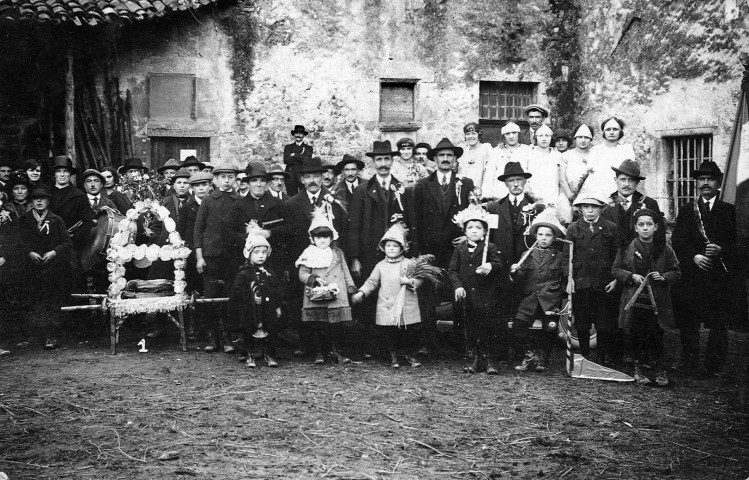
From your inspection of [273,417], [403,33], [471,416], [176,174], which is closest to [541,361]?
[471,416]

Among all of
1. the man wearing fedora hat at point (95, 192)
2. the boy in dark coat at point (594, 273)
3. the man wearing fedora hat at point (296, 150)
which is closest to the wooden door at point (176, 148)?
the man wearing fedora hat at point (296, 150)

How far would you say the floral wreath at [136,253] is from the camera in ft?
25.9

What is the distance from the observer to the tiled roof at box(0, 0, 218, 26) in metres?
10.3

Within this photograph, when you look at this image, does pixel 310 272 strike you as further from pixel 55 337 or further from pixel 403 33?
pixel 403 33

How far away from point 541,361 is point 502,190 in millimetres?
2501

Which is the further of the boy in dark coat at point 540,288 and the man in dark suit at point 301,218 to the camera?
the man in dark suit at point 301,218

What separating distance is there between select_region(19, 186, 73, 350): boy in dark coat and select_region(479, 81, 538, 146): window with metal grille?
819cm

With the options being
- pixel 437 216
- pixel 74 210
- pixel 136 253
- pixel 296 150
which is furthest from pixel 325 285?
pixel 296 150

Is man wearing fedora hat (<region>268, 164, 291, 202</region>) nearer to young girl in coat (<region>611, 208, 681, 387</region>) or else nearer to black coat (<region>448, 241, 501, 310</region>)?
black coat (<region>448, 241, 501, 310</region>)

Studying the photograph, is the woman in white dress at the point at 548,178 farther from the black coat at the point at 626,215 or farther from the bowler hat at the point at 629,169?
the bowler hat at the point at 629,169

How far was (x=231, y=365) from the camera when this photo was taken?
727 centimetres

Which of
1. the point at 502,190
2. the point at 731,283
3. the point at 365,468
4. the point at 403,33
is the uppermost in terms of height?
the point at 403,33

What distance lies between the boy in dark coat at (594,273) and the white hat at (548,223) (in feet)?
0.35

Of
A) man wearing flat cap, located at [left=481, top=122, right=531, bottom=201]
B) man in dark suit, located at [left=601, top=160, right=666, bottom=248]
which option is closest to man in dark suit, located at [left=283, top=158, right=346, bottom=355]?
man wearing flat cap, located at [left=481, top=122, right=531, bottom=201]
